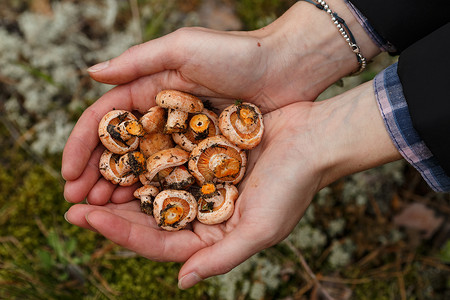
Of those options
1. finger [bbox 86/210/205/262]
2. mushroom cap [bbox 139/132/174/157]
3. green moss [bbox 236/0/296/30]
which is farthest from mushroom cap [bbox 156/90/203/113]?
green moss [bbox 236/0/296/30]

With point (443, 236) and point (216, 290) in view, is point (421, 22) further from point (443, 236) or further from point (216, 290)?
point (216, 290)

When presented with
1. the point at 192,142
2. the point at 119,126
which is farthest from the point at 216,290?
the point at 119,126

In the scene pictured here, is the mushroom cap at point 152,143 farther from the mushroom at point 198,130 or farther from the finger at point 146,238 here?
the finger at point 146,238

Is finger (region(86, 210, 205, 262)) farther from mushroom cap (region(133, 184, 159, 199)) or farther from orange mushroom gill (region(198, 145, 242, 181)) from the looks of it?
orange mushroom gill (region(198, 145, 242, 181))

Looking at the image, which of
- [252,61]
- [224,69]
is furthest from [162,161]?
[252,61]

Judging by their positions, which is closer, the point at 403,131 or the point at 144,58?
the point at 403,131

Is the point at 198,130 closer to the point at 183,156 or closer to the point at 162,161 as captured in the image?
the point at 183,156
